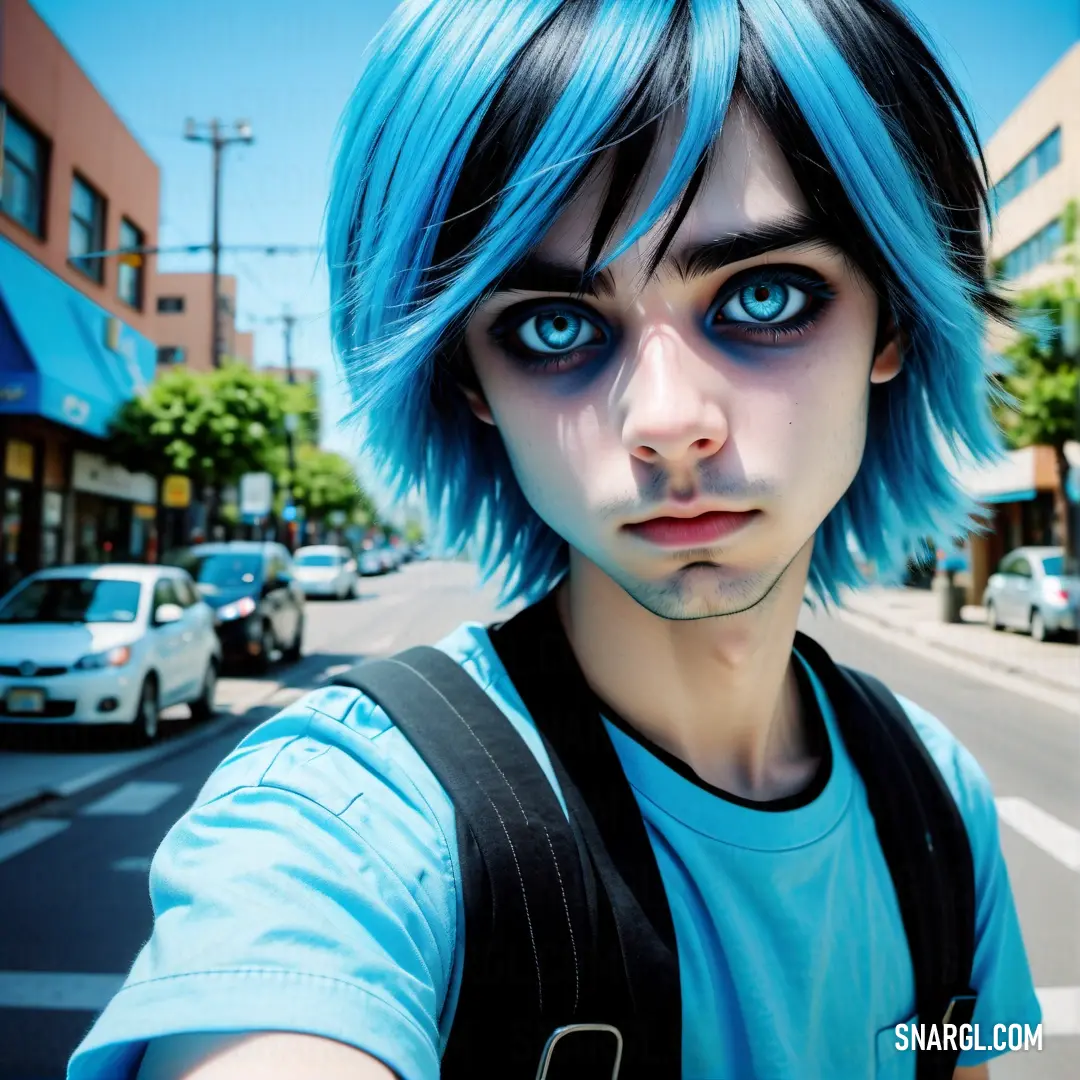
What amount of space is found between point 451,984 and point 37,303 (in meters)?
14.0

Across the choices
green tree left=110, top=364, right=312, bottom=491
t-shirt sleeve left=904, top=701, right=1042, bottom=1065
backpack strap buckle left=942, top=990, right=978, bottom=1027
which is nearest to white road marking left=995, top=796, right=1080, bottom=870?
t-shirt sleeve left=904, top=701, right=1042, bottom=1065

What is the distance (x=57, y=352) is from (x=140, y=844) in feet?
32.9

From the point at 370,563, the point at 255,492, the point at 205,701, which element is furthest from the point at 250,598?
the point at 370,563

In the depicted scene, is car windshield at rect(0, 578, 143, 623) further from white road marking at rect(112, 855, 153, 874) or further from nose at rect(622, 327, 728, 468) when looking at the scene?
nose at rect(622, 327, 728, 468)

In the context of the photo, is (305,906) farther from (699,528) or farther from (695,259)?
(695,259)

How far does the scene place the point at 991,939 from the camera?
3.56 ft

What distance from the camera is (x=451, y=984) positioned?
2.52ft

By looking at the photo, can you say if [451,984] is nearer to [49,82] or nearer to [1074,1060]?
[1074,1060]

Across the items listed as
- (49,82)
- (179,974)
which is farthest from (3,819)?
(49,82)

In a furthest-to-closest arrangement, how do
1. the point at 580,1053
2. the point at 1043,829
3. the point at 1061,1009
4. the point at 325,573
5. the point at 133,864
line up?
the point at 325,573
the point at 1043,829
the point at 133,864
the point at 1061,1009
the point at 580,1053

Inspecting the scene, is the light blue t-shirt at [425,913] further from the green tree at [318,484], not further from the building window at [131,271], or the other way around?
the green tree at [318,484]

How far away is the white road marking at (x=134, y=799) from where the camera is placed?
5.44 m

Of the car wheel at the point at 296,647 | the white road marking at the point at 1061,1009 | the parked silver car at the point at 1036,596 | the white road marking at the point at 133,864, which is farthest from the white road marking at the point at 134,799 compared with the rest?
the parked silver car at the point at 1036,596

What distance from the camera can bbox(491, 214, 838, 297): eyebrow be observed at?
0.83 metres
